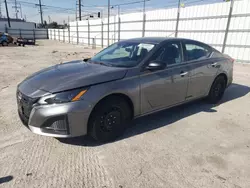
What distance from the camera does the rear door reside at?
3770mm

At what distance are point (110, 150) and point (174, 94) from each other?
1.62 m

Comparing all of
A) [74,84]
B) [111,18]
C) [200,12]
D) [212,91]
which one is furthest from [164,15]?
[74,84]

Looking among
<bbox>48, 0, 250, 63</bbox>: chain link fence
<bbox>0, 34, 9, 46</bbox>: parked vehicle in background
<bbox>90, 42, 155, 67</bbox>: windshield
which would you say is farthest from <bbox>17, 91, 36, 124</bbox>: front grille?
<bbox>0, 34, 9, 46</bbox>: parked vehicle in background

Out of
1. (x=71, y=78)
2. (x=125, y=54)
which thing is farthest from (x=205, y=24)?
(x=71, y=78)

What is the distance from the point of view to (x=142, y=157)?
2.58 meters

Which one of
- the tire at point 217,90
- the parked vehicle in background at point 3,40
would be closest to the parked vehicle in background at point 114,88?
the tire at point 217,90

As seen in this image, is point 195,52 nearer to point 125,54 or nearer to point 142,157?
point 125,54

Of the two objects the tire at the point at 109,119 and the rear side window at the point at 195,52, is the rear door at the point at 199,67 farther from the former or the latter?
the tire at the point at 109,119

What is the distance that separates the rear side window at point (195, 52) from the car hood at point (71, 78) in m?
1.62

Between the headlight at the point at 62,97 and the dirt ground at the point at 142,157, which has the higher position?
the headlight at the point at 62,97

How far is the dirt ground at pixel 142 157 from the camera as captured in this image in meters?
2.15

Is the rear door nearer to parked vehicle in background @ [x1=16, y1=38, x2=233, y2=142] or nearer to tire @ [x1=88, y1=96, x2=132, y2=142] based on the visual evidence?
parked vehicle in background @ [x1=16, y1=38, x2=233, y2=142]

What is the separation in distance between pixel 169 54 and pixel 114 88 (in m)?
1.44

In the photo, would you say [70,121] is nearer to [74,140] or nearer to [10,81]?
[74,140]
